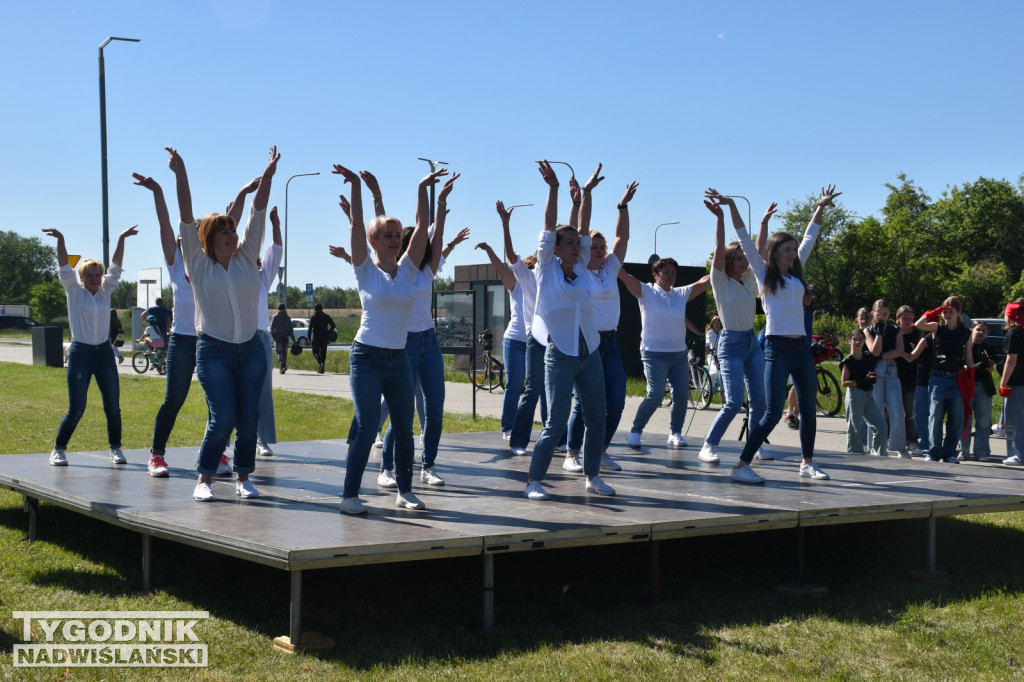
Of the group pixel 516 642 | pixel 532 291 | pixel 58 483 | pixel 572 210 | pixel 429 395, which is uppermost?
pixel 572 210

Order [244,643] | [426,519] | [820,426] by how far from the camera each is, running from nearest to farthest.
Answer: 1. [244,643]
2. [426,519]
3. [820,426]

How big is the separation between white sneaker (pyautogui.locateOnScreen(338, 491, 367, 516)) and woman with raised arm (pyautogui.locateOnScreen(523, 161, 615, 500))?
1.12 metres

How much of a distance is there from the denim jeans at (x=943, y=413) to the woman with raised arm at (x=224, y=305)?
7.59 m

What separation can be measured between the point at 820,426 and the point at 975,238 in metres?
58.3

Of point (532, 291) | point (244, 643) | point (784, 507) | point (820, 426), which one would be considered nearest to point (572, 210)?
point (532, 291)

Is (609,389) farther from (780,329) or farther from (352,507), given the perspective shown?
(352,507)

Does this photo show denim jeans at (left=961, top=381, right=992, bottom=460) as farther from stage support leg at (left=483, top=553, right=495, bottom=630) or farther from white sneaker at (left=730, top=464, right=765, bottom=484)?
stage support leg at (left=483, top=553, right=495, bottom=630)

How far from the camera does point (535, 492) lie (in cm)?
675

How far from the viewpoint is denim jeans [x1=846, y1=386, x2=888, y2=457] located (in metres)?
11.2

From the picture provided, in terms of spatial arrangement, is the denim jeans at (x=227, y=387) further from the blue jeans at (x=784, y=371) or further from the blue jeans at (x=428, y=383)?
the blue jeans at (x=784, y=371)

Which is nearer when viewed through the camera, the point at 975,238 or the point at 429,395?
the point at 429,395

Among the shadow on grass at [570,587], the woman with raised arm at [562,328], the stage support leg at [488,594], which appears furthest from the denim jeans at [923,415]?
the stage support leg at [488,594]

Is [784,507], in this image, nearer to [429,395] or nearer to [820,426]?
[429,395]

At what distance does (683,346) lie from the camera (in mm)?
9375
